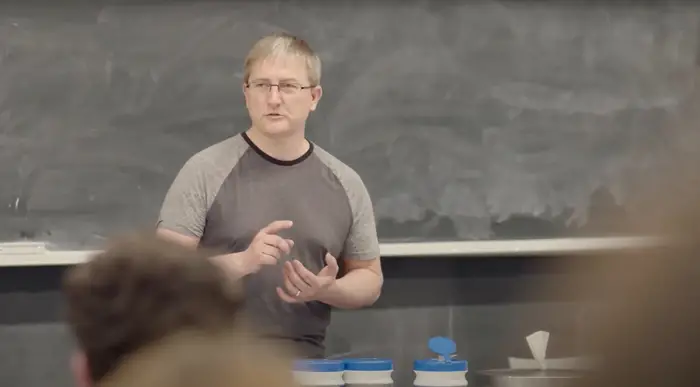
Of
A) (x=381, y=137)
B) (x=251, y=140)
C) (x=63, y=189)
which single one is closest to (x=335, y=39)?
A: (x=381, y=137)

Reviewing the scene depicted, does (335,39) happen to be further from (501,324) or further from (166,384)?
(166,384)

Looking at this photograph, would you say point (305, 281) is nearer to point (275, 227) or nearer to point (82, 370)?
point (275, 227)

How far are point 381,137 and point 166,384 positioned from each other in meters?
2.92

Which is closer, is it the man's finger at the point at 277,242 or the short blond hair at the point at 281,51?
the man's finger at the point at 277,242

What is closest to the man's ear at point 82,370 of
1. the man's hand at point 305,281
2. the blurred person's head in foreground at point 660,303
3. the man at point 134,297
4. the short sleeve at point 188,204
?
the man at point 134,297

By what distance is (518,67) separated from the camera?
3.52 meters

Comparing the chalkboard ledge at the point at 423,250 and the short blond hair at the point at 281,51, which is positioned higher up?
the short blond hair at the point at 281,51

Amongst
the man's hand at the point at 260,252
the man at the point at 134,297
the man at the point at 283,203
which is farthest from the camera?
the man at the point at 283,203

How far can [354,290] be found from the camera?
9.46 ft

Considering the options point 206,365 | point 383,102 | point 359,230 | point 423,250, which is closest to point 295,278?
point 359,230

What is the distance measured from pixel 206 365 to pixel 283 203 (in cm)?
236

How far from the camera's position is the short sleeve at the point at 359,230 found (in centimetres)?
299

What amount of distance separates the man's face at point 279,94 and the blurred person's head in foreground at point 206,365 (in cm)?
229

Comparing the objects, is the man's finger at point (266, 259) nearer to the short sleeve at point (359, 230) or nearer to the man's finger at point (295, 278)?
the man's finger at point (295, 278)
